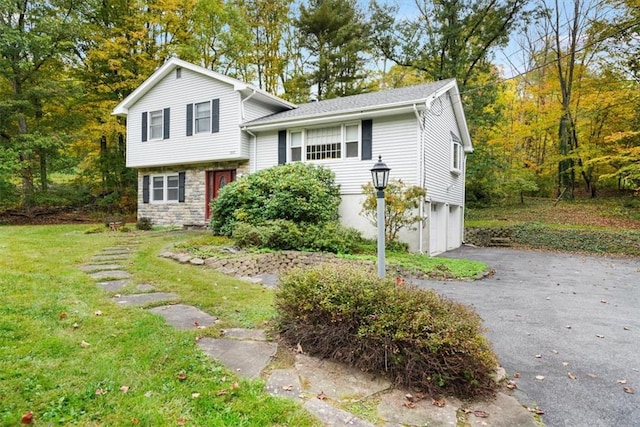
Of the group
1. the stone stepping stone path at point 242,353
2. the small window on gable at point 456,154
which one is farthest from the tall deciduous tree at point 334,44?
the stone stepping stone path at point 242,353

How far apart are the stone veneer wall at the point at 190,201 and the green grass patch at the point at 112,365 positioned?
854 cm

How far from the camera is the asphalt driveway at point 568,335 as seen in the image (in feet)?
8.81

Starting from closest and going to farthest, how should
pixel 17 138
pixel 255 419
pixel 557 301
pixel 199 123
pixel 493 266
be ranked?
pixel 255 419 → pixel 557 301 → pixel 493 266 → pixel 199 123 → pixel 17 138

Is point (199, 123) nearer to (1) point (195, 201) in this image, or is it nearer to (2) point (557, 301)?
(1) point (195, 201)

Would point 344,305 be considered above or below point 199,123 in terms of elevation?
below

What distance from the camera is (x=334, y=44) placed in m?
20.2

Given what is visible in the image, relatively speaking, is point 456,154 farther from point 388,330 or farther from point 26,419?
point 26,419

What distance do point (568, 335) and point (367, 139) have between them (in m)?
7.61

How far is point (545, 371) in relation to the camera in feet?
10.5

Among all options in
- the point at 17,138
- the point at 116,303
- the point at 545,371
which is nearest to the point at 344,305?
the point at 545,371

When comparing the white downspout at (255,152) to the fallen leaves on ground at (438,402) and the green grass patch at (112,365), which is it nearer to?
the green grass patch at (112,365)

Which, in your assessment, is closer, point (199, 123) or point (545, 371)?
point (545, 371)

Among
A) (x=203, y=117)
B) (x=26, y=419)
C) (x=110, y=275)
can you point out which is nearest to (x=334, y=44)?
(x=203, y=117)

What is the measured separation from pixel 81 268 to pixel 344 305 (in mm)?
5402
